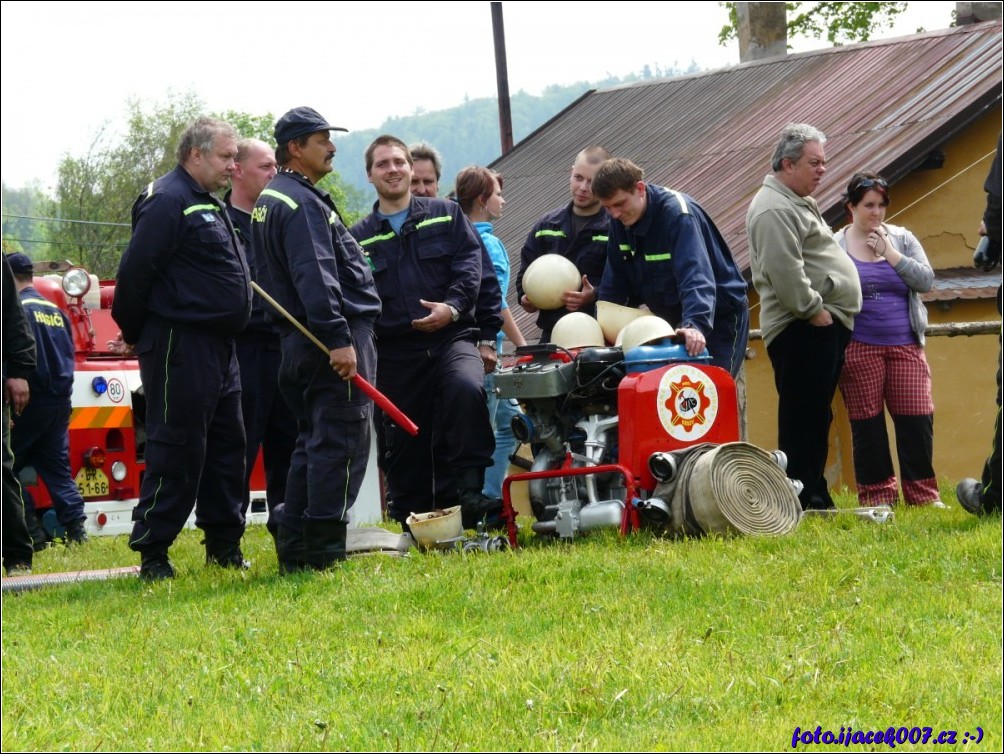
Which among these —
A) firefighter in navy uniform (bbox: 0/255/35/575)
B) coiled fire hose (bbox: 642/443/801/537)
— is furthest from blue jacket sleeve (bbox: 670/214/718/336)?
firefighter in navy uniform (bbox: 0/255/35/575)

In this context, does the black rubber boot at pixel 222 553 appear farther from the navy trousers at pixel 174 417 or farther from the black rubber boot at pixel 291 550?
the black rubber boot at pixel 291 550

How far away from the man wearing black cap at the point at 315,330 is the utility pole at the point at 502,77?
18985 mm

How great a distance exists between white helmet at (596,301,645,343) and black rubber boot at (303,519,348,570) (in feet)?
6.64

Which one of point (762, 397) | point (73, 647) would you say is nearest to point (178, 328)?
point (73, 647)

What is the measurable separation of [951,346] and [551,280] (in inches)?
232

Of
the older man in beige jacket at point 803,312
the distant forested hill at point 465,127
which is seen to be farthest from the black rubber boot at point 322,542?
the distant forested hill at point 465,127

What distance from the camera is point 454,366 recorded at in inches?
328

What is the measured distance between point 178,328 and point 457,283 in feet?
5.26

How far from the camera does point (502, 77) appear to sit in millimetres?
26875

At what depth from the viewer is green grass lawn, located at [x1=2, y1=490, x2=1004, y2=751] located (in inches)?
169

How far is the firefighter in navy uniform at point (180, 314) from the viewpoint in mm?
7684

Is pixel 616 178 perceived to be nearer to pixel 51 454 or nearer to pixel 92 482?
pixel 51 454

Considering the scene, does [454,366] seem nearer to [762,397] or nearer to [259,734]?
[259,734]

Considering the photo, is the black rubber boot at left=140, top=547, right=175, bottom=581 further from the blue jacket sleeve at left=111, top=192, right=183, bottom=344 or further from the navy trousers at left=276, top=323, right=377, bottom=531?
the blue jacket sleeve at left=111, top=192, right=183, bottom=344
